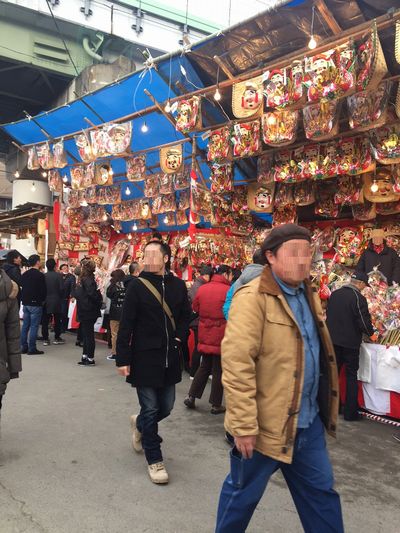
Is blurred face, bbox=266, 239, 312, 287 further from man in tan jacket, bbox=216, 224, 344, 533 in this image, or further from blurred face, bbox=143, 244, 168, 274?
blurred face, bbox=143, 244, 168, 274

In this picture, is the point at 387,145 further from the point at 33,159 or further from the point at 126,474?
the point at 33,159

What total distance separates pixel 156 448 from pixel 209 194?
18.3 feet

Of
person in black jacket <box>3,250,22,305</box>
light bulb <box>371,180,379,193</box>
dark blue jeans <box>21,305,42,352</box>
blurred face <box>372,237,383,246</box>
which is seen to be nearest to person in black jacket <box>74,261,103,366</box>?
dark blue jeans <box>21,305,42,352</box>

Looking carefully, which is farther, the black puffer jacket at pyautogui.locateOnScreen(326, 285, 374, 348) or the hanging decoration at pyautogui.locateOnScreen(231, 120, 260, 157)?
the hanging decoration at pyautogui.locateOnScreen(231, 120, 260, 157)

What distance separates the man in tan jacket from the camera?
1968mm

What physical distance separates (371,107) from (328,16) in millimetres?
1166

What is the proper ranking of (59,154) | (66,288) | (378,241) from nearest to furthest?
(378,241) → (59,154) → (66,288)

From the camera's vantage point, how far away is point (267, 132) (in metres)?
5.62

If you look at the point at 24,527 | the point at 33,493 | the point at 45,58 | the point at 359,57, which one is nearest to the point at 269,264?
the point at 24,527

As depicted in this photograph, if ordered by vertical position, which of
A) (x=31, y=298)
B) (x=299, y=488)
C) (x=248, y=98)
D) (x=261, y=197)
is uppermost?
(x=248, y=98)

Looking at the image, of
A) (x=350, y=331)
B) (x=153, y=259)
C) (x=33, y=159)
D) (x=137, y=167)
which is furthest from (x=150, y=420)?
(x=33, y=159)

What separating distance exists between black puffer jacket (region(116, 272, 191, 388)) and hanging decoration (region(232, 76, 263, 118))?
3.23 meters

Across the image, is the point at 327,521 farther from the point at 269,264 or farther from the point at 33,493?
the point at 33,493

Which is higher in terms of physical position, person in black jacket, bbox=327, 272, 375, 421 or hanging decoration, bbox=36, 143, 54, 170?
hanging decoration, bbox=36, 143, 54, 170
